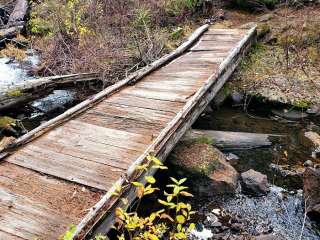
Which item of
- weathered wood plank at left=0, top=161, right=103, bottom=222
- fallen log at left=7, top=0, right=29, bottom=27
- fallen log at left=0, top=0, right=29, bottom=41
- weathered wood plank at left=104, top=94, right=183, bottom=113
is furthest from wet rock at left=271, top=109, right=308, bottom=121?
fallen log at left=7, top=0, right=29, bottom=27

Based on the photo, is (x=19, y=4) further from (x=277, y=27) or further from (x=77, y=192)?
(x=77, y=192)

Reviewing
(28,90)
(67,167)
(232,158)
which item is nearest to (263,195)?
(232,158)

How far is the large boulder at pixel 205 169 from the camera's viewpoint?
224 inches

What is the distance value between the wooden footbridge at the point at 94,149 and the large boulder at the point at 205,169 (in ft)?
1.37

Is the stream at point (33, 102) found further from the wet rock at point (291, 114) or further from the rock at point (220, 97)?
the wet rock at point (291, 114)

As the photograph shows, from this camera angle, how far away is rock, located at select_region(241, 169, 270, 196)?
569 cm

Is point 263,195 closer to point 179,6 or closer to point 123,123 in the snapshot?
point 123,123

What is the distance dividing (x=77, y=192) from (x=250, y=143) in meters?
3.83

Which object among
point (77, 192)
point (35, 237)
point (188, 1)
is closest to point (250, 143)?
point (77, 192)

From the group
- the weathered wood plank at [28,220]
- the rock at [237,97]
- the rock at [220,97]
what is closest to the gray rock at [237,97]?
the rock at [237,97]

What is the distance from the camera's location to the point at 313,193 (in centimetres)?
516

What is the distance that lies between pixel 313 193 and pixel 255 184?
2.74 ft

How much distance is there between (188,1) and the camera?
12.3m

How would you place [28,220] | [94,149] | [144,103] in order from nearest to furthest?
[28,220] < [94,149] < [144,103]
